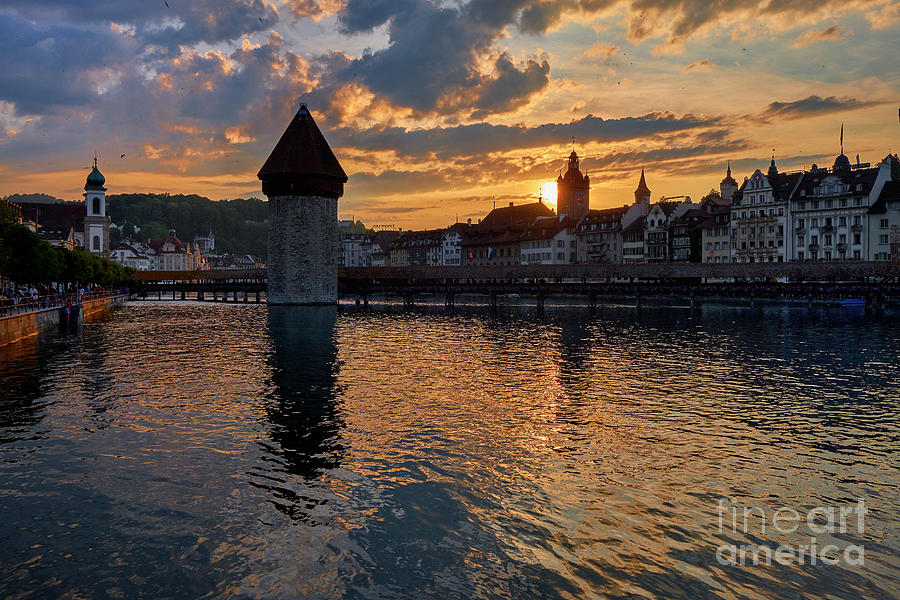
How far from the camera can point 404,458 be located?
12.6m

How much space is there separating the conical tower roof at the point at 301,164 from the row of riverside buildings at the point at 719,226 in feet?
148

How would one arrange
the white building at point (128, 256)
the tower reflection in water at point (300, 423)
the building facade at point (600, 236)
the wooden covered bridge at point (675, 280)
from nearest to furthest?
the tower reflection in water at point (300, 423) < the wooden covered bridge at point (675, 280) < the building facade at point (600, 236) < the white building at point (128, 256)

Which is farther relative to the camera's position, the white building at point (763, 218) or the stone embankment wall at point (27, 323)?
the white building at point (763, 218)

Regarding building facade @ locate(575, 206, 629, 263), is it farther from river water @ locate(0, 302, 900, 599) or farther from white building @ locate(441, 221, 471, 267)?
river water @ locate(0, 302, 900, 599)

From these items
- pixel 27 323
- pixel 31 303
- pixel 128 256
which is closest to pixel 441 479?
pixel 27 323

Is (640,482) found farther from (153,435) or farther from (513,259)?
(513,259)

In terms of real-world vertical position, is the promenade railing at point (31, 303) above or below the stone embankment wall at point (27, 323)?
above

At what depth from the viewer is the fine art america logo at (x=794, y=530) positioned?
27.3 ft

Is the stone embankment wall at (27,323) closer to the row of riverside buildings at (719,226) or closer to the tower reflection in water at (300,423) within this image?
the tower reflection in water at (300,423)

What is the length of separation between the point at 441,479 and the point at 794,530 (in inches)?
216

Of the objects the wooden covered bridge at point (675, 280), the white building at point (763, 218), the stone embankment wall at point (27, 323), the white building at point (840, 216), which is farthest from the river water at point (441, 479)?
the white building at point (763, 218)

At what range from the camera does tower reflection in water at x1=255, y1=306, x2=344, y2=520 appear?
10.9 meters

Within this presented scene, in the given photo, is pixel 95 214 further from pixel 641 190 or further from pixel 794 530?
pixel 794 530

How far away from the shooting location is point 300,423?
15281mm
